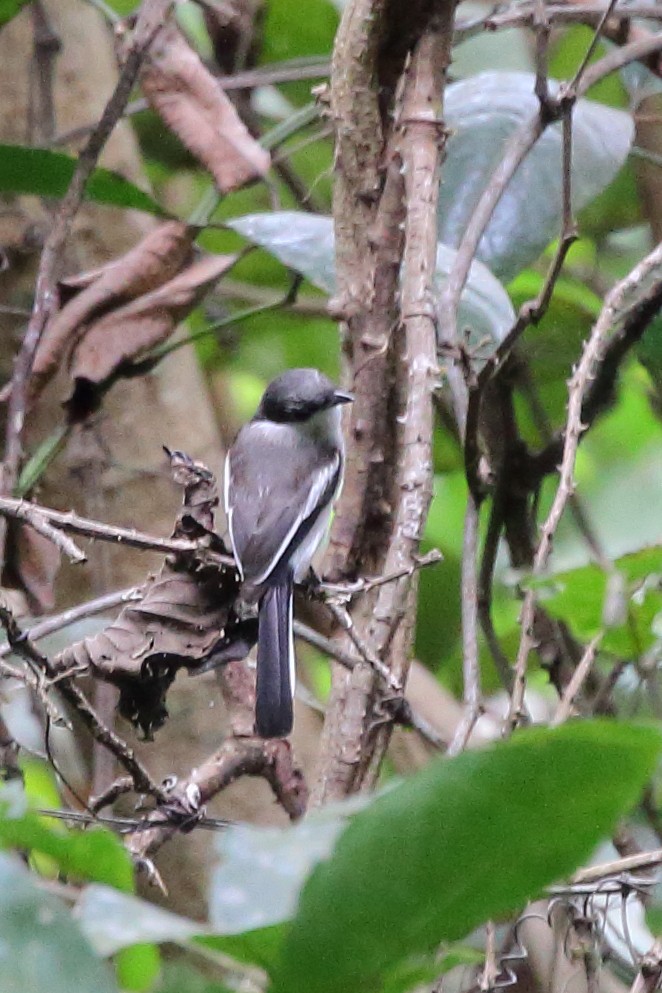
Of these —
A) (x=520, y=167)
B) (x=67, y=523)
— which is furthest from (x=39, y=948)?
(x=520, y=167)

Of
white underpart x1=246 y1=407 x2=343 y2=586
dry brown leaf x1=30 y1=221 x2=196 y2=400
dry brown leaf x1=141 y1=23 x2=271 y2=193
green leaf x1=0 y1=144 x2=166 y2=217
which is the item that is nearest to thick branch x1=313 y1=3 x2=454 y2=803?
white underpart x1=246 y1=407 x2=343 y2=586

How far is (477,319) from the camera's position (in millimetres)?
2043

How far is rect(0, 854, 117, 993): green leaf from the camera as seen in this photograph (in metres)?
0.67

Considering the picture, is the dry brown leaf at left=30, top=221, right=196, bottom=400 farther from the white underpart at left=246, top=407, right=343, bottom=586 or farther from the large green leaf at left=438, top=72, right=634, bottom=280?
the large green leaf at left=438, top=72, right=634, bottom=280

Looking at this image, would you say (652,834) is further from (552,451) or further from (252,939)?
(252,939)

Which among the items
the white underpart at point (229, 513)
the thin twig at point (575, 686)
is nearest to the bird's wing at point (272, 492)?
the white underpart at point (229, 513)

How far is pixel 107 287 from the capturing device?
2.33m

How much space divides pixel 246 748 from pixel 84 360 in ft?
2.55

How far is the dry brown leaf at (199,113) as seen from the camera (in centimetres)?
234

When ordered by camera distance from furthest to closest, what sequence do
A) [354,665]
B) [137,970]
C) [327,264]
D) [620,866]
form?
[327,264]
[354,665]
[620,866]
[137,970]

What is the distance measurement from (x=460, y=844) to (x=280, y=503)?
1.57 meters

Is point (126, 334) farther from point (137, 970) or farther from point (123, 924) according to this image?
point (123, 924)

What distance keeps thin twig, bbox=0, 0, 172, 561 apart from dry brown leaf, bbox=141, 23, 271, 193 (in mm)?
88

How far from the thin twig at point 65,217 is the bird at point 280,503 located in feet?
1.32
